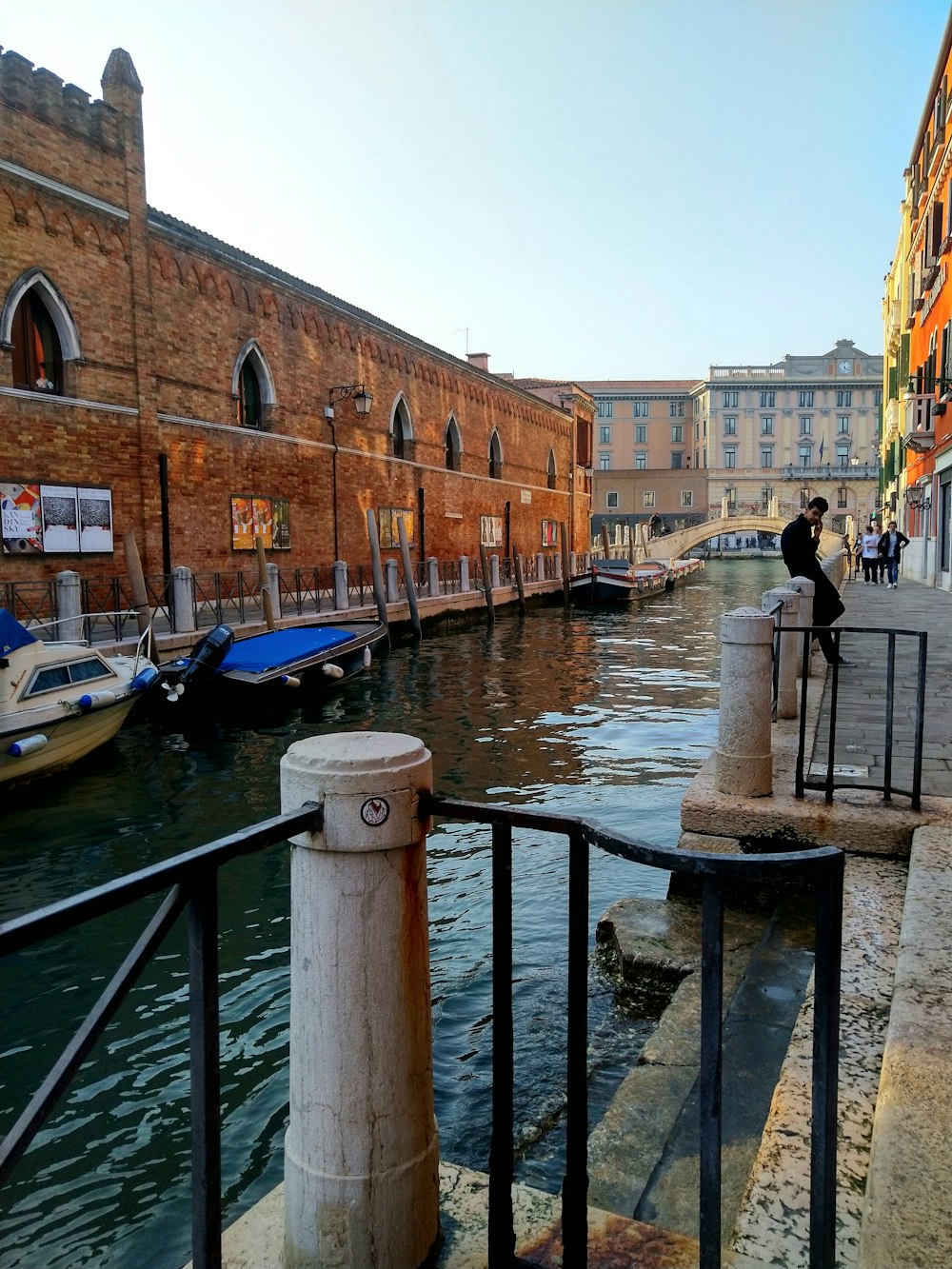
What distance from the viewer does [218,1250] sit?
1776 mm

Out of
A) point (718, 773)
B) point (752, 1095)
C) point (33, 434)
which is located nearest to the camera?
point (752, 1095)

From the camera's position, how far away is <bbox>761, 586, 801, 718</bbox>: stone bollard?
244 inches

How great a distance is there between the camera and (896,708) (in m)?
7.01

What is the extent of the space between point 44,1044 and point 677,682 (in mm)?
11304

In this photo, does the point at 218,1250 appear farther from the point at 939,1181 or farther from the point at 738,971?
the point at 738,971

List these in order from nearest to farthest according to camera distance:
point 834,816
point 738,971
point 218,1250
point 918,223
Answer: point 218,1250, point 738,971, point 834,816, point 918,223

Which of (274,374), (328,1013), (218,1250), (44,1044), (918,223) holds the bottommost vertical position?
(44,1044)

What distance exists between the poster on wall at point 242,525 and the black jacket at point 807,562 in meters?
12.4

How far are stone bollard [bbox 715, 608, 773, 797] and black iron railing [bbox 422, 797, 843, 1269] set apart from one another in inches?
114

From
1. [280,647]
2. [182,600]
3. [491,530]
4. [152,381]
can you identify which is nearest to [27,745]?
[280,647]

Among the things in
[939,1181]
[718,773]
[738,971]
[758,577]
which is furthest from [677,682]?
[758,577]

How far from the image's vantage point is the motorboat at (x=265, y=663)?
1191 cm

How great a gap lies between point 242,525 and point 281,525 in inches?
53.9

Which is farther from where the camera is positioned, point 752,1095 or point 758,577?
point 758,577
